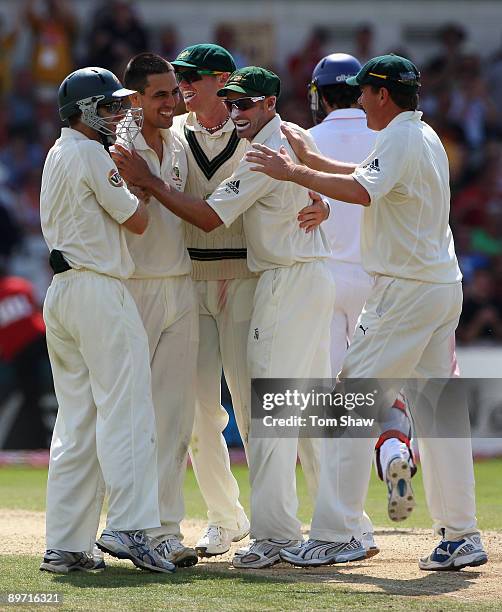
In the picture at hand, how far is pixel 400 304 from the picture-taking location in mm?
5988

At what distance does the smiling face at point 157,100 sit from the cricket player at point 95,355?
1.22ft

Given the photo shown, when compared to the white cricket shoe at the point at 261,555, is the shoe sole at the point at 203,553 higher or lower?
lower

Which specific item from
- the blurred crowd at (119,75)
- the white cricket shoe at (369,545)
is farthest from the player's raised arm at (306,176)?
the blurred crowd at (119,75)

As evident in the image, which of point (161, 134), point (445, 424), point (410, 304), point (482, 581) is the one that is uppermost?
point (161, 134)

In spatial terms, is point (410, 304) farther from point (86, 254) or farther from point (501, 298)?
point (501, 298)

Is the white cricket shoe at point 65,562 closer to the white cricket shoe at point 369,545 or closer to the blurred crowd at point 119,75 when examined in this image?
the white cricket shoe at point 369,545

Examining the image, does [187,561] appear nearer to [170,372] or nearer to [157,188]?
[170,372]

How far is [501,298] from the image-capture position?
50.1ft

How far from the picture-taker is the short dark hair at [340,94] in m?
7.46

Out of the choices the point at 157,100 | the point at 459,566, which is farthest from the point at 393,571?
the point at 157,100

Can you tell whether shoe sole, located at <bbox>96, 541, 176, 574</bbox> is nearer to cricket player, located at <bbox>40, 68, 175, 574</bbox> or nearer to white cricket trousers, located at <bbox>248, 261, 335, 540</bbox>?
cricket player, located at <bbox>40, 68, 175, 574</bbox>

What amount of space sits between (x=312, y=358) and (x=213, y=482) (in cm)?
93

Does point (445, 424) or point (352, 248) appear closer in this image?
point (445, 424)

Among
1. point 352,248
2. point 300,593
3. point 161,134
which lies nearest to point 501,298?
point 352,248
